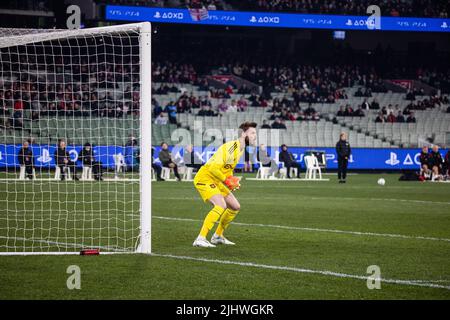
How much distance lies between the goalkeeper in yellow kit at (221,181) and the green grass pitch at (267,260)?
1.39 feet

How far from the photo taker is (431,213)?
18672 millimetres

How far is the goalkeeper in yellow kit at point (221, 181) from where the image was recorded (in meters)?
12.0

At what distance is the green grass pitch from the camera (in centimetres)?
825

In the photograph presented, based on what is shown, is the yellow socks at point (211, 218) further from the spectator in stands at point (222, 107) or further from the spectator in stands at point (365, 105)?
the spectator in stands at point (365, 105)

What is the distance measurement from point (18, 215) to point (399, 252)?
28.8ft

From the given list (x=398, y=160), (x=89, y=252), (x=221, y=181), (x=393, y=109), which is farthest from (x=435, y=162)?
(x=89, y=252)

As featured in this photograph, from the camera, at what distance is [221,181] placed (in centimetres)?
1234

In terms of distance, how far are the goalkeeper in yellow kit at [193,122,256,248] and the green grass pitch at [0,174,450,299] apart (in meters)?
0.42

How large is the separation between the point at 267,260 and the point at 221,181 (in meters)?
2.09

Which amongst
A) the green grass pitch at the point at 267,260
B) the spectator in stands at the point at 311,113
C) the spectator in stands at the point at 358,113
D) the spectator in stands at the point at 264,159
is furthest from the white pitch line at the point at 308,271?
the spectator in stands at the point at 358,113

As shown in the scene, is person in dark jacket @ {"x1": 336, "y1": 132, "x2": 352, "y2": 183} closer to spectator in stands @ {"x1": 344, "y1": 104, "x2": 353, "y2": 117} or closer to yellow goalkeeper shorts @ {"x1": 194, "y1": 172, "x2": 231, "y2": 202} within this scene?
spectator in stands @ {"x1": 344, "y1": 104, "x2": 353, "y2": 117}

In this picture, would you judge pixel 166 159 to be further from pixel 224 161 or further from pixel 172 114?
pixel 224 161
